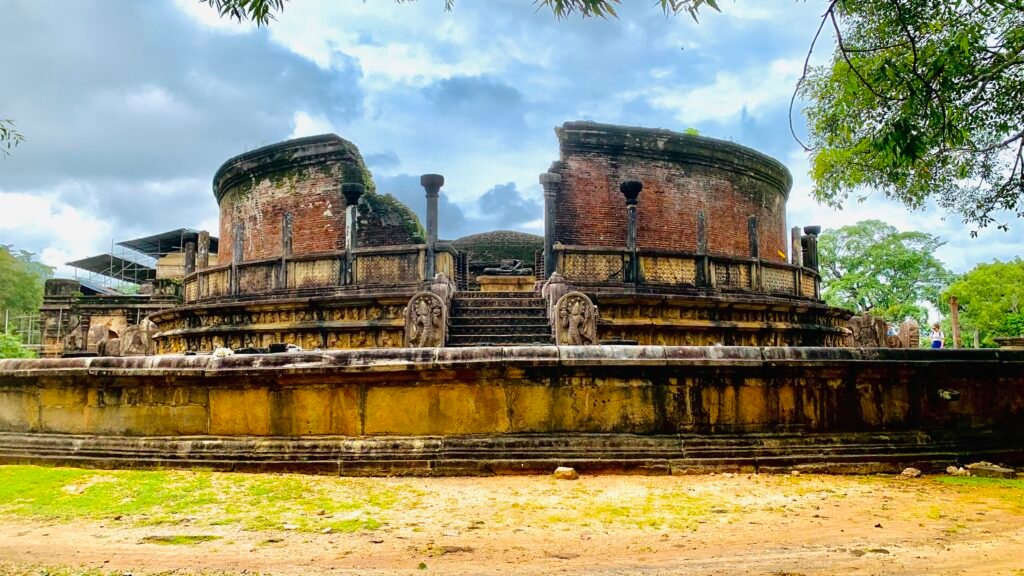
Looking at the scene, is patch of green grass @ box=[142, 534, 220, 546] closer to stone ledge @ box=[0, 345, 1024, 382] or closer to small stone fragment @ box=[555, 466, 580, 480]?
stone ledge @ box=[0, 345, 1024, 382]

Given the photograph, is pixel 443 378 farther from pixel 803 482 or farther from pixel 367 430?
pixel 803 482

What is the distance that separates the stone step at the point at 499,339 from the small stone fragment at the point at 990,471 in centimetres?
596

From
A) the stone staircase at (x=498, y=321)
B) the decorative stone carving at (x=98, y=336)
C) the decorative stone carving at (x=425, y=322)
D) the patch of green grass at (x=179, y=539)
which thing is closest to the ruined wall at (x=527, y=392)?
the patch of green grass at (x=179, y=539)

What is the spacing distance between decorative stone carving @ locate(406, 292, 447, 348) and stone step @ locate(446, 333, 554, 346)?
39 cm

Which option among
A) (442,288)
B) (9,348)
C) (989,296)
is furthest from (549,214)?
(989,296)

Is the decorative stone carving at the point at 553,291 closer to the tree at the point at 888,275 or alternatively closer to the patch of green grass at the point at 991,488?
the patch of green grass at the point at 991,488

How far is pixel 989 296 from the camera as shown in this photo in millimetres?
33375

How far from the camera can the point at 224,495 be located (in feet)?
12.4

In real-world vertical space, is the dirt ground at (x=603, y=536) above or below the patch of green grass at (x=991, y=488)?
below

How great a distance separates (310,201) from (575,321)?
33.1ft

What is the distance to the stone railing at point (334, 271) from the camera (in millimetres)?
11984

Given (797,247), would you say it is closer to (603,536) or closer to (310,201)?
(310,201)

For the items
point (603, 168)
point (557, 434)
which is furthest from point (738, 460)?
point (603, 168)

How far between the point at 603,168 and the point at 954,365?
38.6 ft
